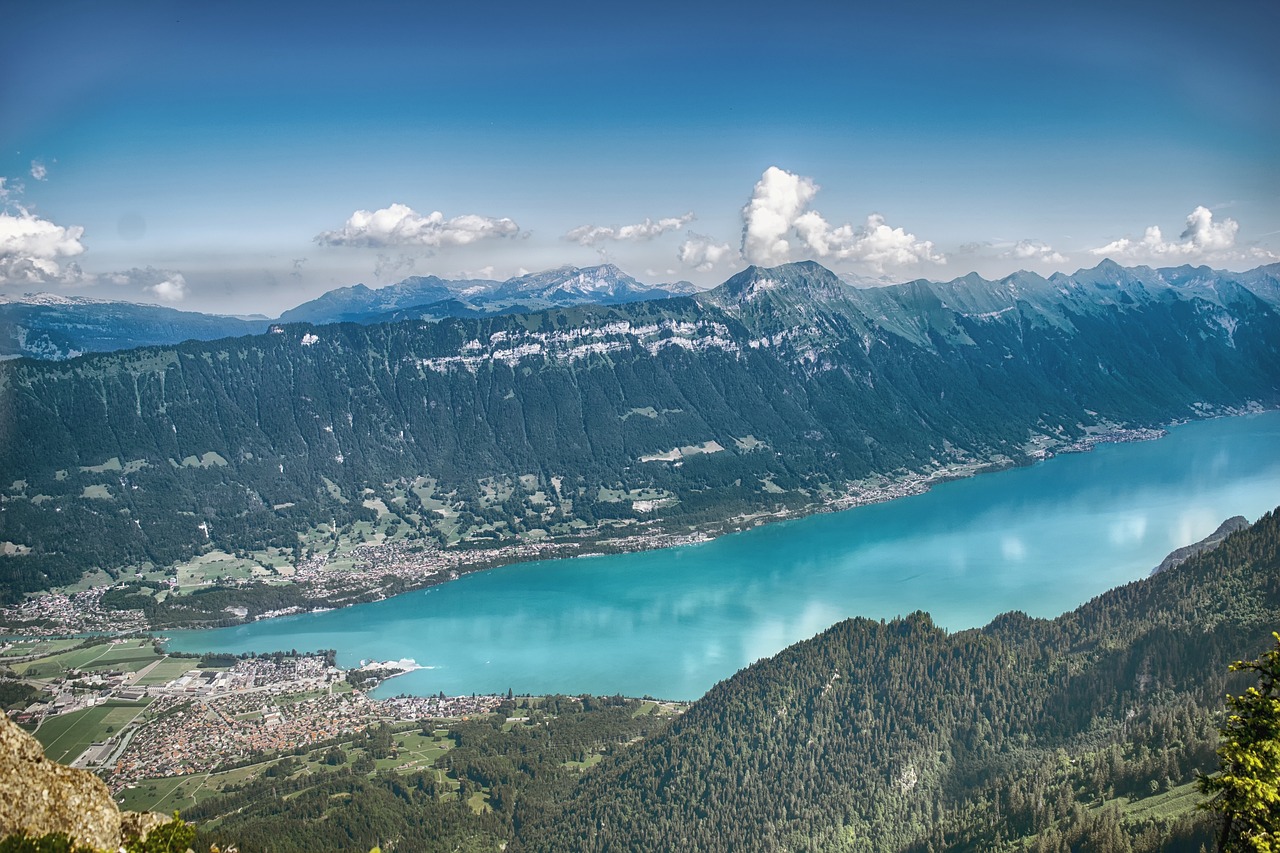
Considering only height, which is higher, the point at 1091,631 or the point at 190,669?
the point at 1091,631

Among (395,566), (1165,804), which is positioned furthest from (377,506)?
(1165,804)

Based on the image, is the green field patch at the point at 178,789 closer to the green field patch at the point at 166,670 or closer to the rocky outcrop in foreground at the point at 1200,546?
the green field patch at the point at 166,670

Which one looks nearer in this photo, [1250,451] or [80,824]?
[80,824]

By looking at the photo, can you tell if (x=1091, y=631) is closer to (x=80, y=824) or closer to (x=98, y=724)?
(x=80, y=824)

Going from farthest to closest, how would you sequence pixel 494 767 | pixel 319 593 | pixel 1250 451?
pixel 1250 451, pixel 319 593, pixel 494 767

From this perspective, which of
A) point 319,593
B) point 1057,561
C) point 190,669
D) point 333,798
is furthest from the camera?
point 319,593

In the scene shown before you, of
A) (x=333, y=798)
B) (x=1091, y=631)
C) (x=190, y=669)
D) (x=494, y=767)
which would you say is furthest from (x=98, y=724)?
(x=1091, y=631)

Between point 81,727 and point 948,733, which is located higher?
point 948,733

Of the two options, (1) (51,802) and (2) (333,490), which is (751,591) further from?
(1) (51,802)
